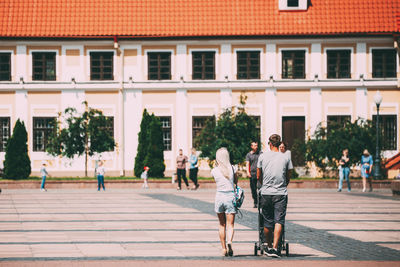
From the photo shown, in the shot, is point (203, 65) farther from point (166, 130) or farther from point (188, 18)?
point (166, 130)

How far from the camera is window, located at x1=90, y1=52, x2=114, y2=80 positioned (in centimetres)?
3966

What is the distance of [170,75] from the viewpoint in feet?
130

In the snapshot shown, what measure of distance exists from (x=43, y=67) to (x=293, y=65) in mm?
13963

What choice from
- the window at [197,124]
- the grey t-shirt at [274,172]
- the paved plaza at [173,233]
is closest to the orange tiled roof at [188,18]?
the window at [197,124]

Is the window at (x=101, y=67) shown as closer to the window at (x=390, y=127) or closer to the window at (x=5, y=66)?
the window at (x=5, y=66)

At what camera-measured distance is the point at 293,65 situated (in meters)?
39.5

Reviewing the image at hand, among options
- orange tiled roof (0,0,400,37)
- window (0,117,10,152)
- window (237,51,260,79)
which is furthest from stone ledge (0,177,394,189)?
orange tiled roof (0,0,400,37)

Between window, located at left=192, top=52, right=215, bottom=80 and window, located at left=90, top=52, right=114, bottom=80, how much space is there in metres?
4.66

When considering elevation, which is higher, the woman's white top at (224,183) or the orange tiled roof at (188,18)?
the orange tiled roof at (188,18)

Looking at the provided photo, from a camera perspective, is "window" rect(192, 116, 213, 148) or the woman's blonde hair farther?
"window" rect(192, 116, 213, 148)

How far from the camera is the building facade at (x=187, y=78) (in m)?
39.3

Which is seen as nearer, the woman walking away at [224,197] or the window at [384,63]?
the woman walking away at [224,197]

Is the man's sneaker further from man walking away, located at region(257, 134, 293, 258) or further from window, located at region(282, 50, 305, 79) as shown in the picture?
window, located at region(282, 50, 305, 79)

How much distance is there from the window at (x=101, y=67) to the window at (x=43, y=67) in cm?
217
